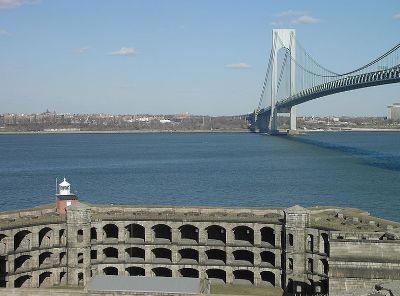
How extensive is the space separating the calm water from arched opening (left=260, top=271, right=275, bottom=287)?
2096cm

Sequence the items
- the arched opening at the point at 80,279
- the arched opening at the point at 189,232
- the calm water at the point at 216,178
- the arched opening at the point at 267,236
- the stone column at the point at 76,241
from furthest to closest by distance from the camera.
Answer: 1. the calm water at the point at 216,178
2. the arched opening at the point at 189,232
3. the arched opening at the point at 267,236
4. the arched opening at the point at 80,279
5. the stone column at the point at 76,241

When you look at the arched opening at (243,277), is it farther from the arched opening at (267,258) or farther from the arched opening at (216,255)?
the arched opening at (216,255)

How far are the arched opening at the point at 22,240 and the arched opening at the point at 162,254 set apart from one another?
25.5 ft

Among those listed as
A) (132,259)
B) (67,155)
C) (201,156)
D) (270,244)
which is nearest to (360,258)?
(270,244)

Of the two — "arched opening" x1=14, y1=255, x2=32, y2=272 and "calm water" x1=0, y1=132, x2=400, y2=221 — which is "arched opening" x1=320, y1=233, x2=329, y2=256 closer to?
"arched opening" x1=14, y1=255, x2=32, y2=272

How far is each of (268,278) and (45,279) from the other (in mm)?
13838

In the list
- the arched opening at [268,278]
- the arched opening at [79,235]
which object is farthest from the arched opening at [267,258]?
the arched opening at [79,235]

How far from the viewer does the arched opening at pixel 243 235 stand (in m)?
41.2

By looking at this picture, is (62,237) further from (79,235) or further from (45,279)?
(45,279)

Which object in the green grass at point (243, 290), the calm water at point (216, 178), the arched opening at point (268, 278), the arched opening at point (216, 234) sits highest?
the arched opening at point (216, 234)

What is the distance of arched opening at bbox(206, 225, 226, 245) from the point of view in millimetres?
41713

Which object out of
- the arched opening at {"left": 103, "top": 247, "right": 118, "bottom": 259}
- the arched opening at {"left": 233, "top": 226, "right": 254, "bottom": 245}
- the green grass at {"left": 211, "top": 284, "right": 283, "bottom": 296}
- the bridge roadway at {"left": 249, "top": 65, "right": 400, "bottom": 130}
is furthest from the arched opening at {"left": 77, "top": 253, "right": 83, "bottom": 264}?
the bridge roadway at {"left": 249, "top": 65, "right": 400, "bottom": 130}

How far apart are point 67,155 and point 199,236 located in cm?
9972

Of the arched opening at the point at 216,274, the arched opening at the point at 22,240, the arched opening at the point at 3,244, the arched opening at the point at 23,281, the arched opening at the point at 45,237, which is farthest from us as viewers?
the arched opening at the point at 216,274
